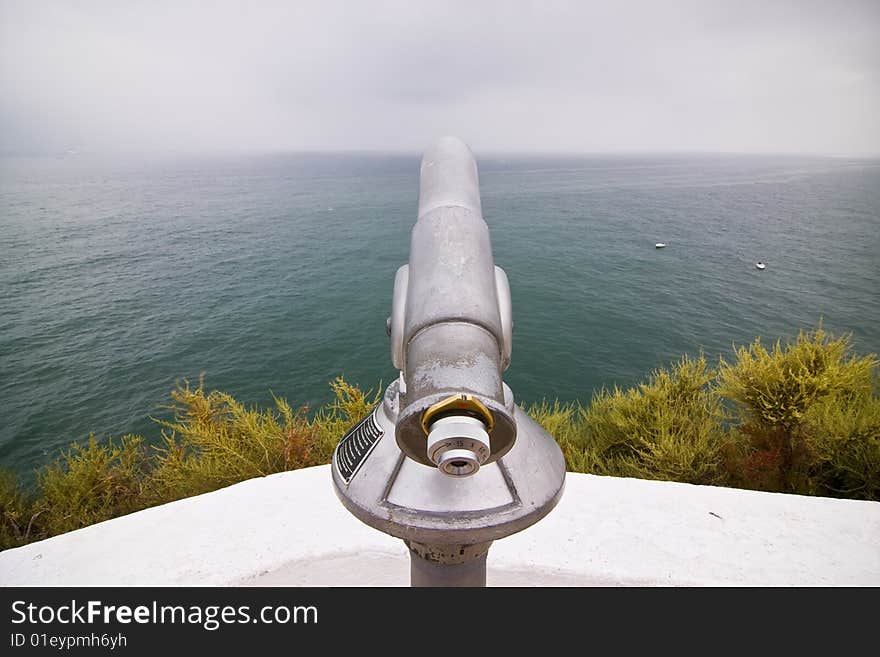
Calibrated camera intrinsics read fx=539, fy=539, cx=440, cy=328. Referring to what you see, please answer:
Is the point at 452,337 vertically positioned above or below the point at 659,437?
above

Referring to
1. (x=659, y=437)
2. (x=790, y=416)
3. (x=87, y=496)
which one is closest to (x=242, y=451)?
(x=87, y=496)

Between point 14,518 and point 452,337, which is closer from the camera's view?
point 452,337

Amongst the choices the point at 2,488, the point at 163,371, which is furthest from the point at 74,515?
the point at 163,371

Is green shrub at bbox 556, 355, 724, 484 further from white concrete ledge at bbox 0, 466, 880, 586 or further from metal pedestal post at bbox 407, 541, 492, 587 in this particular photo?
metal pedestal post at bbox 407, 541, 492, 587

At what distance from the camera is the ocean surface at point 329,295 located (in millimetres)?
24391

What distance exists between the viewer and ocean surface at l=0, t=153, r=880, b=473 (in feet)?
80.0

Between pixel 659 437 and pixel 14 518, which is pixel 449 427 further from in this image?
pixel 14 518

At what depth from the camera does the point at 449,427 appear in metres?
1.46

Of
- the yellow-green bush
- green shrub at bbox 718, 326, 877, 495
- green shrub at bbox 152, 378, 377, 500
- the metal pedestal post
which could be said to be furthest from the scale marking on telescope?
the yellow-green bush

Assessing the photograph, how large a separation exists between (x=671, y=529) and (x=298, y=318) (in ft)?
94.5

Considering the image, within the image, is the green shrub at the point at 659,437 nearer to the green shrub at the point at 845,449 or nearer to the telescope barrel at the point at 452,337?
the green shrub at the point at 845,449

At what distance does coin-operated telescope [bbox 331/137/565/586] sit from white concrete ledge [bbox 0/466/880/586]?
235cm

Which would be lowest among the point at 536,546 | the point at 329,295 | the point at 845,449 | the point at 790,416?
the point at 329,295

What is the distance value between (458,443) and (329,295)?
34.6 m
